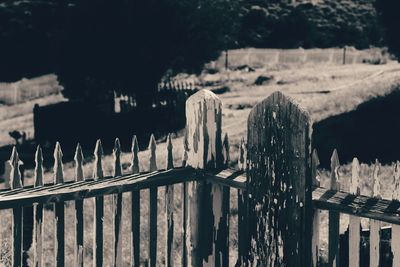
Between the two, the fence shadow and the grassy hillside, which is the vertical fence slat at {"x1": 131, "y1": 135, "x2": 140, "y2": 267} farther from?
the grassy hillside

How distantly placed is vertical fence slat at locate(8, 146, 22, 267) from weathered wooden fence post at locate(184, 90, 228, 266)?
120cm

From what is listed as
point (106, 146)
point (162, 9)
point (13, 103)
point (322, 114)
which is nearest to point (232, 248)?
point (322, 114)

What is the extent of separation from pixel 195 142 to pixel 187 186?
1.10 ft

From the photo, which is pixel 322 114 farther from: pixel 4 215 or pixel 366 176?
pixel 4 215

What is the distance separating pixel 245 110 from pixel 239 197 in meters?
21.1

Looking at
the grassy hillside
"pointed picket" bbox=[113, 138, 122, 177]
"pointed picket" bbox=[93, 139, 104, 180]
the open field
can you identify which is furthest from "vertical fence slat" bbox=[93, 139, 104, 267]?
the grassy hillside

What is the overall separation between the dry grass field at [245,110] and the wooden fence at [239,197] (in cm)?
72

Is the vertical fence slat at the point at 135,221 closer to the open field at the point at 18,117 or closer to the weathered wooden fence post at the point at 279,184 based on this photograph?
the weathered wooden fence post at the point at 279,184

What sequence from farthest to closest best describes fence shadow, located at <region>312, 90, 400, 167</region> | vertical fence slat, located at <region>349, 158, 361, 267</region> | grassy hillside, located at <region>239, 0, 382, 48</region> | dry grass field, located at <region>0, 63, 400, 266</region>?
1. grassy hillside, located at <region>239, 0, 382, 48</region>
2. fence shadow, located at <region>312, 90, 400, 167</region>
3. dry grass field, located at <region>0, 63, 400, 266</region>
4. vertical fence slat, located at <region>349, 158, 361, 267</region>

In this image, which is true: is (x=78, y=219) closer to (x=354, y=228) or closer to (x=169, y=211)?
(x=169, y=211)

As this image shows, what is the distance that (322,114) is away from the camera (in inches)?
877

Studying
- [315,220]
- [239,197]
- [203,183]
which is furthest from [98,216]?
[315,220]

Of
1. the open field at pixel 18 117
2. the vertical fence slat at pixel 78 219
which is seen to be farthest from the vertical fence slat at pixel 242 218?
the open field at pixel 18 117

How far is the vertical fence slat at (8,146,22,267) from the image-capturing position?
5496 mm
